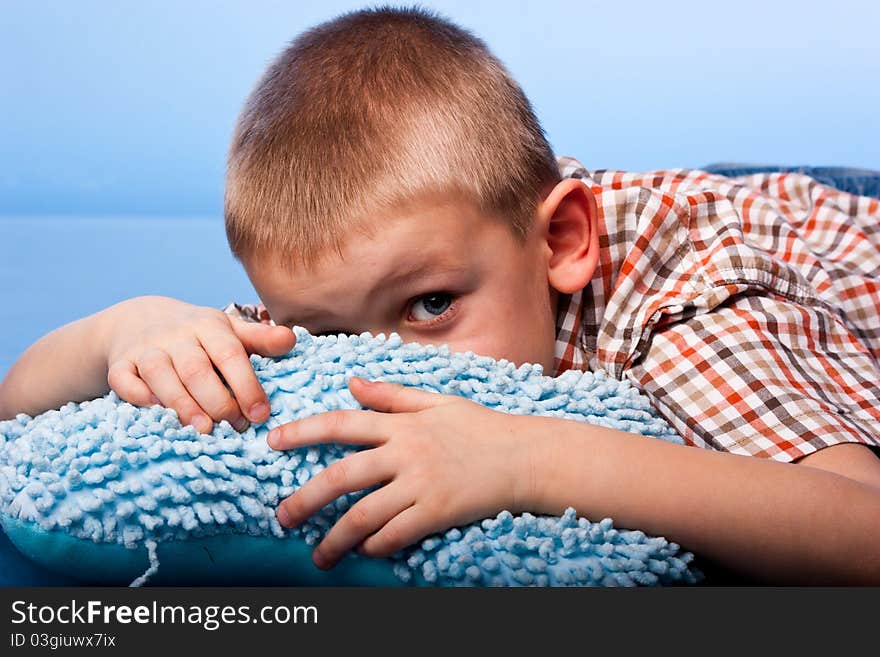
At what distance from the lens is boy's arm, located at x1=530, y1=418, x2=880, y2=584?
2.35ft

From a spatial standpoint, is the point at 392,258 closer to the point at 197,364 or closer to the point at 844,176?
the point at 197,364

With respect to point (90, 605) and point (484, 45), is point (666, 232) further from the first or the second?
point (90, 605)

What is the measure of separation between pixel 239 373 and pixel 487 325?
28cm

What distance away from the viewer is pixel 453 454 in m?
0.70

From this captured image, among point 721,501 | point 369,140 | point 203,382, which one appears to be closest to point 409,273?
point 369,140

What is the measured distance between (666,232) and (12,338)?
5.16 feet

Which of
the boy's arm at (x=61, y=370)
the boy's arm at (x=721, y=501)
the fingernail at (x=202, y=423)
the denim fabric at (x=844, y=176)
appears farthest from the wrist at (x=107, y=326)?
the denim fabric at (x=844, y=176)

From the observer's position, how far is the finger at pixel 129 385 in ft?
2.47

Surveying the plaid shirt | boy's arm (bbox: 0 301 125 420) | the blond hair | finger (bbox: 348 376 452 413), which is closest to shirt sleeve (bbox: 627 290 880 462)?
the plaid shirt

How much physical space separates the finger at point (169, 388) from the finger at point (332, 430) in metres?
0.06

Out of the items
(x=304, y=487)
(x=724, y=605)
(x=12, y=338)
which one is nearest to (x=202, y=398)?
(x=304, y=487)

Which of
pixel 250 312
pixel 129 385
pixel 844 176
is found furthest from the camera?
pixel 844 176

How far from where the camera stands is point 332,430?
0.69 meters

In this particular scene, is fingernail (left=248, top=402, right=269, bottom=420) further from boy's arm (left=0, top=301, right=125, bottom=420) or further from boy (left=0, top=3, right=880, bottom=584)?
boy's arm (left=0, top=301, right=125, bottom=420)
